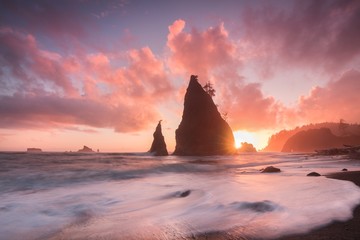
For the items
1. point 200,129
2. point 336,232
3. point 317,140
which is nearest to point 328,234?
point 336,232

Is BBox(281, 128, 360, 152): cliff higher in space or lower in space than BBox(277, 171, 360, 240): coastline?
higher

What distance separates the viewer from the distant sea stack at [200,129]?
224 ft

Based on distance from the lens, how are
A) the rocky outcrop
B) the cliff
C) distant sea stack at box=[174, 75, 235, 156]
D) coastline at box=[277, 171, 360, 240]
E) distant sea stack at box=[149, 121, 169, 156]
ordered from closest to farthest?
coastline at box=[277, 171, 360, 240], distant sea stack at box=[174, 75, 235, 156], distant sea stack at box=[149, 121, 169, 156], the cliff, the rocky outcrop

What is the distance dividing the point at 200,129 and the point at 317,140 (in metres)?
122

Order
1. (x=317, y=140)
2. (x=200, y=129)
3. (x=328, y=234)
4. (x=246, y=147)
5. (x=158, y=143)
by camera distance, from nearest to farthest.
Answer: (x=328, y=234) < (x=200, y=129) < (x=158, y=143) < (x=317, y=140) < (x=246, y=147)

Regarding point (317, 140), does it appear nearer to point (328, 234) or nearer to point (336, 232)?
point (336, 232)

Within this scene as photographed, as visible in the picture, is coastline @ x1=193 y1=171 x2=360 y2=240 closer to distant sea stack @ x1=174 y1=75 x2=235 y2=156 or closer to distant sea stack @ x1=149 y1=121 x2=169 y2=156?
distant sea stack @ x1=174 y1=75 x2=235 y2=156

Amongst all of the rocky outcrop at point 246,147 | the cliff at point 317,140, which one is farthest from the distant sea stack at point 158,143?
the cliff at point 317,140

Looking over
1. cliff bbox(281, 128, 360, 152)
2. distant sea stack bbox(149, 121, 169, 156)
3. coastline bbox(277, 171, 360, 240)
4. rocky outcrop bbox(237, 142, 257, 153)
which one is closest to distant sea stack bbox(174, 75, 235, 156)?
distant sea stack bbox(149, 121, 169, 156)

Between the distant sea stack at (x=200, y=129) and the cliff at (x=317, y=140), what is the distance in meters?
88.8

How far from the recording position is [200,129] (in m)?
69.5

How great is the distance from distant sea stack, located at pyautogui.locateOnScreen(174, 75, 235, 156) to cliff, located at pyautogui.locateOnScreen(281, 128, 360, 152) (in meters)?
88.8

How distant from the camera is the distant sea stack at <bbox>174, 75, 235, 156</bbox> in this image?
2685 inches

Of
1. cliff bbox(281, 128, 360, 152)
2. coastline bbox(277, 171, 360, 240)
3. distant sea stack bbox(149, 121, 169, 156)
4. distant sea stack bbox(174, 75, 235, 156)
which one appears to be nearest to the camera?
coastline bbox(277, 171, 360, 240)
